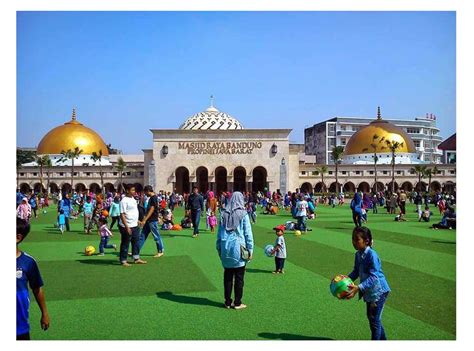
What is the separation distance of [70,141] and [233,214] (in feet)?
194

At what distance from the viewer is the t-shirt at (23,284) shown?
3.85 meters

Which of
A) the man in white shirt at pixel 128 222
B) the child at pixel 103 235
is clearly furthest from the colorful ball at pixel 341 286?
the child at pixel 103 235

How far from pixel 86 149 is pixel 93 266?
54665 mm

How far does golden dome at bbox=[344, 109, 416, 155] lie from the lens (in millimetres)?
60812

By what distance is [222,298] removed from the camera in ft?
21.4

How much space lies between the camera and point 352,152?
62.4 m

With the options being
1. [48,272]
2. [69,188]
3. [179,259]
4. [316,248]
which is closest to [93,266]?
[48,272]

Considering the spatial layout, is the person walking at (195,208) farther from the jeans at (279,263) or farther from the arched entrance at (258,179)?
the arched entrance at (258,179)

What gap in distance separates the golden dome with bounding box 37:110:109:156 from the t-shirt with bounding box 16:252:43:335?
59332 mm

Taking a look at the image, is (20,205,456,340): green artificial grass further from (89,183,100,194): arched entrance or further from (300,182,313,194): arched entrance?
(89,183,100,194): arched entrance
